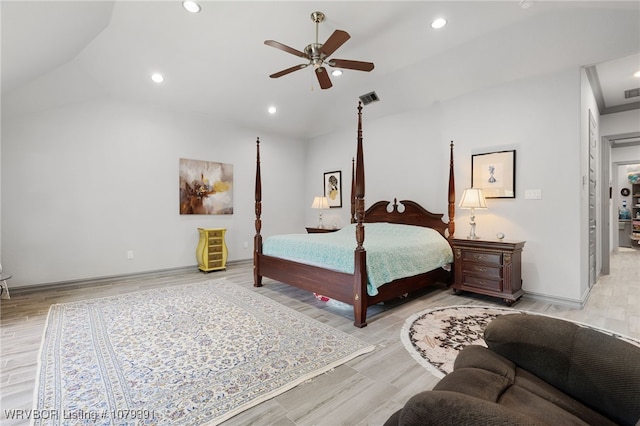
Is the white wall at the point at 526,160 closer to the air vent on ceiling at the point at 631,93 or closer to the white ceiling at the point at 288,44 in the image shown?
the white ceiling at the point at 288,44

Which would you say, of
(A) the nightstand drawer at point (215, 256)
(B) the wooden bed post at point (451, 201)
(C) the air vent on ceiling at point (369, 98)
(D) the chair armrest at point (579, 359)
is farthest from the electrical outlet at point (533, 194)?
(A) the nightstand drawer at point (215, 256)

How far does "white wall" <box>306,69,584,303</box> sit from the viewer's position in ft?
11.3

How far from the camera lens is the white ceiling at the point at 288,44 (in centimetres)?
297

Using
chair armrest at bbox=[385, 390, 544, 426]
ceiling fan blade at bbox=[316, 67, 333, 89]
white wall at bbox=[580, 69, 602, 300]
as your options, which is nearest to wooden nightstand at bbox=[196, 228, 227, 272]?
ceiling fan blade at bbox=[316, 67, 333, 89]

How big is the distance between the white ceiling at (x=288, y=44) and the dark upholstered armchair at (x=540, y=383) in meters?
3.33

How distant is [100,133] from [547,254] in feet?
21.7

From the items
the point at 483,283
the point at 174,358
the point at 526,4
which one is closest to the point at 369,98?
the point at 526,4

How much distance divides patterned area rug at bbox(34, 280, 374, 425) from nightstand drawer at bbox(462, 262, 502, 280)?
2055mm

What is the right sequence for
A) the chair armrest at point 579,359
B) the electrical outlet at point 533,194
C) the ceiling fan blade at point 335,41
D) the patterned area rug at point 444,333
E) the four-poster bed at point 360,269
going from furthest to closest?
the electrical outlet at point 533,194, the four-poster bed at point 360,269, the ceiling fan blade at point 335,41, the patterned area rug at point 444,333, the chair armrest at point 579,359

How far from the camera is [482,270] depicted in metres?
3.65

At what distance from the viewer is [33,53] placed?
3.12m

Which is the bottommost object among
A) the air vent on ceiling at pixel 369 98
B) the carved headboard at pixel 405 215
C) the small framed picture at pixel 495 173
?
the carved headboard at pixel 405 215

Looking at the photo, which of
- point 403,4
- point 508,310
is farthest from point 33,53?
point 508,310

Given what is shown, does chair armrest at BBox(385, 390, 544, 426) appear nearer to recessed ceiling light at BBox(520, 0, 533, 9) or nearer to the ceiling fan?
the ceiling fan
